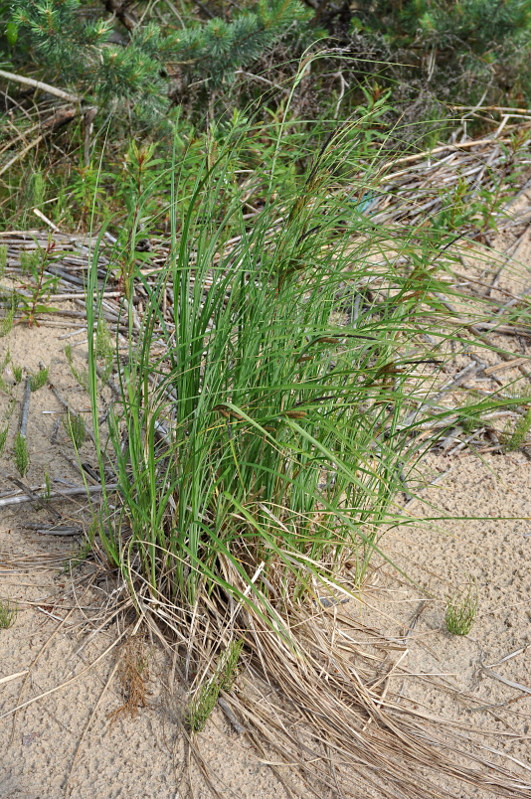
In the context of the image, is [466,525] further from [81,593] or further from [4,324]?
[4,324]

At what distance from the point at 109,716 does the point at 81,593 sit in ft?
1.20

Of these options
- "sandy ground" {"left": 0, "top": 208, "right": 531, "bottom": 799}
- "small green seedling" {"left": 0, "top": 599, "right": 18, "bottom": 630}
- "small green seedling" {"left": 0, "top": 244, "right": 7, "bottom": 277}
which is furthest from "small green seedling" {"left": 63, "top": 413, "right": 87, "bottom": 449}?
"small green seedling" {"left": 0, "top": 244, "right": 7, "bottom": 277}

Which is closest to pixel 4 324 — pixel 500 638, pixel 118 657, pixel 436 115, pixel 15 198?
pixel 15 198

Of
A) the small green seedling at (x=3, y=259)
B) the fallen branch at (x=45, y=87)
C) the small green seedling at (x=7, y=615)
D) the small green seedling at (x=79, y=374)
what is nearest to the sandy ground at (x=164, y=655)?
Result: the small green seedling at (x=7, y=615)

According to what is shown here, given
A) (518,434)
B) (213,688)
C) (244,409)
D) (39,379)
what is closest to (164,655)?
(213,688)

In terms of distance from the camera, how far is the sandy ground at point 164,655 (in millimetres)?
1745

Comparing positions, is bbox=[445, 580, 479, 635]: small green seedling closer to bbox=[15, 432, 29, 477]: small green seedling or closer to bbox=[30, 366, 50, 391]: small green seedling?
bbox=[15, 432, 29, 477]: small green seedling

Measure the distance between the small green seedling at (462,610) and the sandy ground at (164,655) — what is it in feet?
0.09

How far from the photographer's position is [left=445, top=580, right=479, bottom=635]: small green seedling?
2.13 metres

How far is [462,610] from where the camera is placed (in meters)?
2.10

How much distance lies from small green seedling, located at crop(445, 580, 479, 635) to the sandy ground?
0.03 metres

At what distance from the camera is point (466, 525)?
2.53m

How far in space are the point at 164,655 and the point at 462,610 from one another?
0.80 metres

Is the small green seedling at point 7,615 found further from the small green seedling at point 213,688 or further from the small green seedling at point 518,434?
the small green seedling at point 518,434
